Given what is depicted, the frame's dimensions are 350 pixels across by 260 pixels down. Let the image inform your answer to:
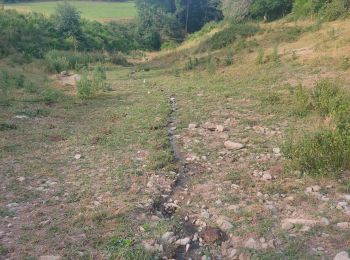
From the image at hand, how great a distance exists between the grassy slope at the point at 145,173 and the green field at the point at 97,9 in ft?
115

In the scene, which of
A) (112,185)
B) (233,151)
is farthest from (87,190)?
(233,151)

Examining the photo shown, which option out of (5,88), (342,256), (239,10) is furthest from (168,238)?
(239,10)

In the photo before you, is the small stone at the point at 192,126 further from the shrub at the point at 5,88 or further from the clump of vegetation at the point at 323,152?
the shrub at the point at 5,88

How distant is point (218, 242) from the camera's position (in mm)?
4016

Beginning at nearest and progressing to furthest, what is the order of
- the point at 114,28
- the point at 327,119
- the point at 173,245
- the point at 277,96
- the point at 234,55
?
the point at 173,245 < the point at 327,119 < the point at 277,96 < the point at 234,55 < the point at 114,28

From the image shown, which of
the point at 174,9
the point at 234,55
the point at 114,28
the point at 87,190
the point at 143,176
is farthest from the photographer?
the point at 174,9

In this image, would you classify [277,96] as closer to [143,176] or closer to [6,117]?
[143,176]

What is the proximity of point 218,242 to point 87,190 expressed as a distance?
1980 millimetres

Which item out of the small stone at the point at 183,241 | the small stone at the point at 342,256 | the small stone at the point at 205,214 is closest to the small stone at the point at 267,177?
the small stone at the point at 205,214

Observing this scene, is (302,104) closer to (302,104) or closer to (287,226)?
(302,104)

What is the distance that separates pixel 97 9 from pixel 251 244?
166 ft

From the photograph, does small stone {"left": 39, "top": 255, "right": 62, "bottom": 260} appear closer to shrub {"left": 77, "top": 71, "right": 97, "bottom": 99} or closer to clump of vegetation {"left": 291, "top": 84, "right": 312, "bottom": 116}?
clump of vegetation {"left": 291, "top": 84, "right": 312, "bottom": 116}

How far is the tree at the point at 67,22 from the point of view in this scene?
101ft

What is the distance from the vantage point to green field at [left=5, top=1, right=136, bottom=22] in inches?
1703
